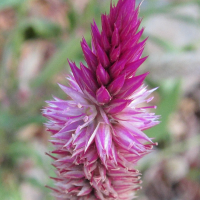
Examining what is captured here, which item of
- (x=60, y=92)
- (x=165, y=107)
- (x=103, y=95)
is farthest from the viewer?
(x=60, y=92)

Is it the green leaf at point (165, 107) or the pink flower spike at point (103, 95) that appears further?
the green leaf at point (165, 107)

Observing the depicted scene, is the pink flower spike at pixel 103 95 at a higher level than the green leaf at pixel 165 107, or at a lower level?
higher

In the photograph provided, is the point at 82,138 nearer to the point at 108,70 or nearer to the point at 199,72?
the point at 108,70

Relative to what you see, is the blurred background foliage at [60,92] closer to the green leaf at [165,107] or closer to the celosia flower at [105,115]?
the green leaf at [165,107]

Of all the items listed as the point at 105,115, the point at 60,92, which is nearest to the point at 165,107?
the point at 60,92

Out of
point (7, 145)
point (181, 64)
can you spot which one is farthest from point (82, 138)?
point (7, 145)

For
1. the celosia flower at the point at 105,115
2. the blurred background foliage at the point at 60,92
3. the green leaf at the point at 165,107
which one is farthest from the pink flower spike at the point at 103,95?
the green leaf at the point at 165,107

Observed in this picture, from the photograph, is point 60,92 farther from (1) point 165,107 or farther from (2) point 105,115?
(2) point 105,115

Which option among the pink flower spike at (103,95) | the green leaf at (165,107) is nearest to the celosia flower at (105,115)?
the pink flower spike at (103,95)
